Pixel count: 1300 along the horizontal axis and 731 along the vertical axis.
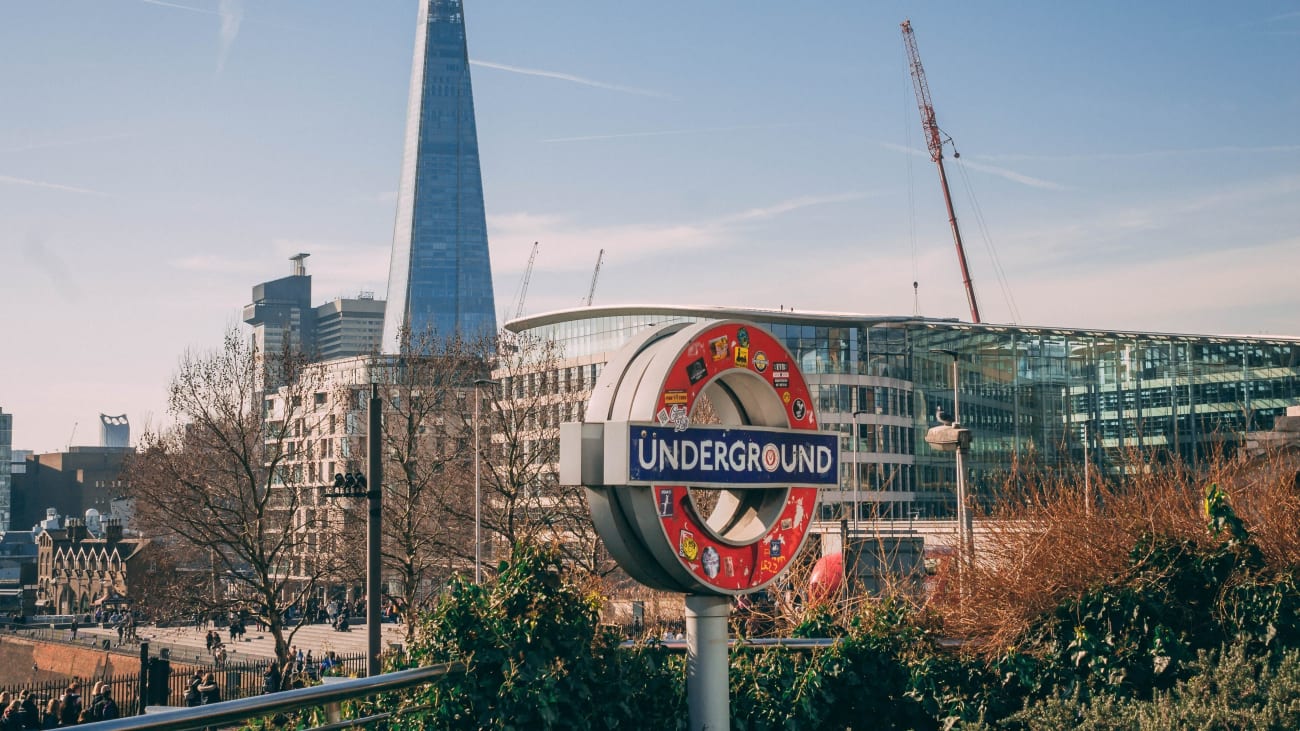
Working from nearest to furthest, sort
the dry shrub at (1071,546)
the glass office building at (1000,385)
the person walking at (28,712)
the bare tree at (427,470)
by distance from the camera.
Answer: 1. the dry shrub at (1071,546)
2. the person walking at (28,712)
3. the bare tree at (427,470)
4. the glass office building at (1000,385)

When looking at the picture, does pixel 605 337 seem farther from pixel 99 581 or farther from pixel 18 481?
pixel 18 481

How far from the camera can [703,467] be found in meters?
11.0

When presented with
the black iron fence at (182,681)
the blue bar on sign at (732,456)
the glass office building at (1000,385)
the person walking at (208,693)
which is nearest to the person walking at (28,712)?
the black iron fence at (182,681)

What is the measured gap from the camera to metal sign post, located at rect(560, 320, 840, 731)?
1050 centimetres

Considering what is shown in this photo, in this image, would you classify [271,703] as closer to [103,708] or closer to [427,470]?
[103,708]

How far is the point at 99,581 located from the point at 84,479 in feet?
237

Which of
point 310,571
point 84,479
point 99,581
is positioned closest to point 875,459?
point 310,571

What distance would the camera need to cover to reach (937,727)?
11.9 metres

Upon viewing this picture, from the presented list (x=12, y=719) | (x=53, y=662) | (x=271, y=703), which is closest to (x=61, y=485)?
(x=53, y=662)

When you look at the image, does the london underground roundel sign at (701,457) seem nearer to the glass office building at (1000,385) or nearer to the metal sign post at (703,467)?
the metal sign post at (703,467)

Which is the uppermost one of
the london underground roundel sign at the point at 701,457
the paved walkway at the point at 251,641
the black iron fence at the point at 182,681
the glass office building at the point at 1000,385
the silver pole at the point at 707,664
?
the glass office building at the point at 1000,385

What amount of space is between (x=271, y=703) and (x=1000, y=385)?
9416cm

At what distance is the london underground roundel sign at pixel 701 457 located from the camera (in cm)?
1049

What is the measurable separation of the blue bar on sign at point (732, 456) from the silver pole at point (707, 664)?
3.86 feet
